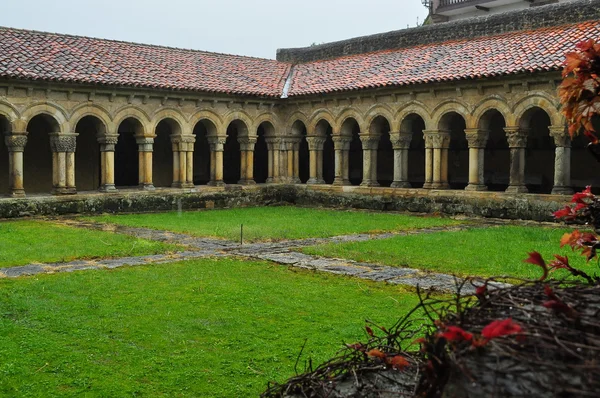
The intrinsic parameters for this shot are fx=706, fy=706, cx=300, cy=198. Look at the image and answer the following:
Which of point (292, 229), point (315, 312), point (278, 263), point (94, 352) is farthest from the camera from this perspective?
point (292, 229)

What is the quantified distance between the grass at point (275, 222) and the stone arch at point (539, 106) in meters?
3.40

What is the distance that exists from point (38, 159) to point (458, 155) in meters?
13.9

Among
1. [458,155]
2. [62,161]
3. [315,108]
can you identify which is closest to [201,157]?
[315,108]

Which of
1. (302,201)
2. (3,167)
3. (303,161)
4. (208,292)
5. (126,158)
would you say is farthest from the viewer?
(303,161)

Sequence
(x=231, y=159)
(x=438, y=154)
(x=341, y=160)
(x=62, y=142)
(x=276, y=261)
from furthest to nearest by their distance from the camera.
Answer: (x=231, y=159), (x=341, y=160), (x=438, y=154), (x=62, y=142), (x=276, y=261)

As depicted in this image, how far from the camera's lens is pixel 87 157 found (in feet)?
76.7

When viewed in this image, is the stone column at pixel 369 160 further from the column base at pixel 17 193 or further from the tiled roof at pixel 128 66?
the column base at pixel 17 193

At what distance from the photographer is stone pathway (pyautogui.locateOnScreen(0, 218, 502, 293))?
969 centimetres

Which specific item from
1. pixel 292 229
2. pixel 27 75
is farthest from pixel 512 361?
pixel 27 75

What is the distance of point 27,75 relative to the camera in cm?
1855

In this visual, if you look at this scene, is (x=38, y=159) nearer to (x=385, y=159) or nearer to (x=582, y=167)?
(x=385, y=159)

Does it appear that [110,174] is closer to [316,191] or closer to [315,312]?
[316,191]

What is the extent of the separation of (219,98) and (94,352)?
1795cm

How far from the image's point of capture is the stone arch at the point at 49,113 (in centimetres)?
1925
